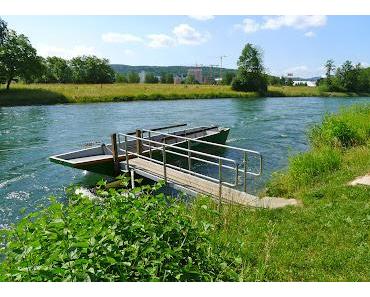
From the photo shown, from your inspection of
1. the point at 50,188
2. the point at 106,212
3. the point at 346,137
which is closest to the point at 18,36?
the point at 50,188

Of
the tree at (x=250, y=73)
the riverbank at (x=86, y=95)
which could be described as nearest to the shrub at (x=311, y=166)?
the riverbank at (x=86, y=95)

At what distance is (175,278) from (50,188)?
1080 centimetres

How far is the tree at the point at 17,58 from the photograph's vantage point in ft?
179

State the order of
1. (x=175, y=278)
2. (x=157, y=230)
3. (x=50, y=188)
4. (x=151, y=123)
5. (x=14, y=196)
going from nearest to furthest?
(x=175, y=278) < (x=157, y=230) < (x=14, y=196) < (x=50, y=188) < (x=151, y=123)

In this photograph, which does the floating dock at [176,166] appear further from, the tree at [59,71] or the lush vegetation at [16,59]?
the tree at [59,71]

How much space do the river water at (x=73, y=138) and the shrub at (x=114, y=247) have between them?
6952 millimetres

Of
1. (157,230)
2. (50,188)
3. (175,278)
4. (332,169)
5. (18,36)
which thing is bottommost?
(50,188)

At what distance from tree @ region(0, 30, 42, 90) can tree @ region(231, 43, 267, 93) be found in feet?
116

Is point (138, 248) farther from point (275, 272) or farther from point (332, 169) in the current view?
point (332, 169)

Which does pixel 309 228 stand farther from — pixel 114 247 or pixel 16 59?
pixel 16 59

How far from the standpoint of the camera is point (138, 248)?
416 centimetres

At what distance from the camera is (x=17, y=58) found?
55.1m

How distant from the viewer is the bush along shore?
386 cm

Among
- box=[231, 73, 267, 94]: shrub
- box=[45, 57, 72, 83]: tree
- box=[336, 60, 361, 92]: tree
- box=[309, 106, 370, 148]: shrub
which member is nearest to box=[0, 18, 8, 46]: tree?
box=[45, 57, 72, 83]: tree
